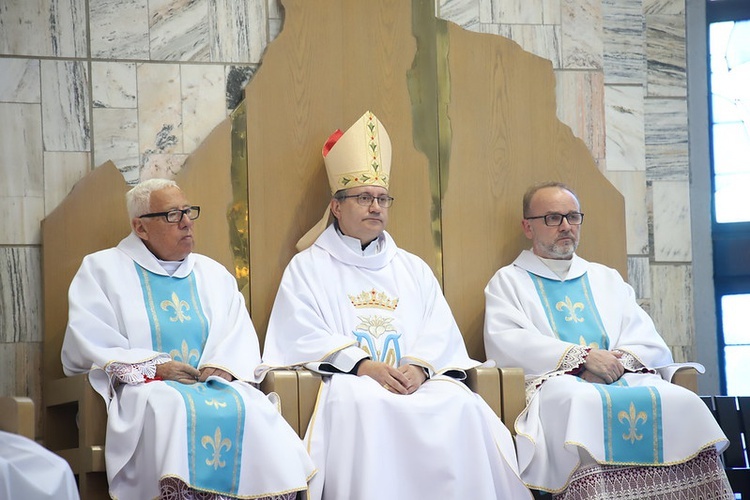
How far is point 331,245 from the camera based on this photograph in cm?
630

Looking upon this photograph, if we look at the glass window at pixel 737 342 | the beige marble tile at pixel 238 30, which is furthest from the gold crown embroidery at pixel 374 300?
the glass window at pixel 737 342

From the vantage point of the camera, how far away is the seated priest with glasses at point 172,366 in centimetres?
506

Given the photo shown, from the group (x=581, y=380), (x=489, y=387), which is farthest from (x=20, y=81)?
(x=581, y=380)

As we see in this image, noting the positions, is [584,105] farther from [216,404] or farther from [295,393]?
[216,404]

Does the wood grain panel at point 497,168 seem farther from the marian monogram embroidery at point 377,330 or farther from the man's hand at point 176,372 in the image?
the man's hand at point 176,372

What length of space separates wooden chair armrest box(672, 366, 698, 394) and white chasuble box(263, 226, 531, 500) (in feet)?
3.19

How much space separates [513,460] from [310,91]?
2.28 meters

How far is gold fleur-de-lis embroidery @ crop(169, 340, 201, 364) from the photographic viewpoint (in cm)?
575

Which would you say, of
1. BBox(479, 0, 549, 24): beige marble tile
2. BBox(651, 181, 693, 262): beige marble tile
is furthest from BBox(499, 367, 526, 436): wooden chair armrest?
BBox(479, 0, 549, 24): beige marble tile

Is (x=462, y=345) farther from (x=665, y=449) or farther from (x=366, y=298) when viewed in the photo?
(x=665, y=449)

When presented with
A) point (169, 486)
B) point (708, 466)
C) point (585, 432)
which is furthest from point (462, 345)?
point (169, 486)

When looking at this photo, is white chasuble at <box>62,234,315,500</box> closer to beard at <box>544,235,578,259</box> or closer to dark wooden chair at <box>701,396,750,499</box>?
beard at <box>544,235,578,259</box>

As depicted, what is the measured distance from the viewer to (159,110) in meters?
6.43

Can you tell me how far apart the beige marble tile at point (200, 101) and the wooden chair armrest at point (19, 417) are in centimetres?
210
